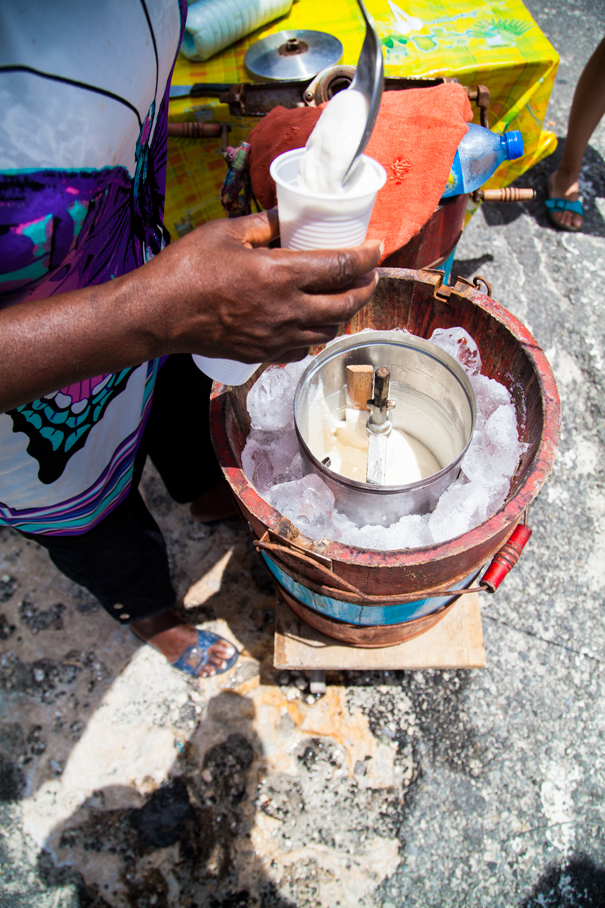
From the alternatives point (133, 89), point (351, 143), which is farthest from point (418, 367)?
point (133, 89)

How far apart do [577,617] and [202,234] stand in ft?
7.49

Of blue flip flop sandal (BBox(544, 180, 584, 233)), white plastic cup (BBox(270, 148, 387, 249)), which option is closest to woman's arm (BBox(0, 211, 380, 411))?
white plastic cup (BBox(270, 148, 387, 249))

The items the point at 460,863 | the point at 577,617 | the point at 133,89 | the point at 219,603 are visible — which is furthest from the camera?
the point at 219,603

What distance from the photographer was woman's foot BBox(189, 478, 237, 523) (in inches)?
102

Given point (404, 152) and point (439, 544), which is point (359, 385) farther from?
point (404, 152)

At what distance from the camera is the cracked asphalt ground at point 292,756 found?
188 centimetres

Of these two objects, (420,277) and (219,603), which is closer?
(420,277)

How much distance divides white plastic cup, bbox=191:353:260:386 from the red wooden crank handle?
2.74 feet

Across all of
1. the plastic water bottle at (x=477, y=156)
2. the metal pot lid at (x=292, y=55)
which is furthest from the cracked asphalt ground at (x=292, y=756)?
the metal pot lid at (x=292, y=55)

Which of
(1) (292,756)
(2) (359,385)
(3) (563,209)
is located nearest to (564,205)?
(3) (563,209)

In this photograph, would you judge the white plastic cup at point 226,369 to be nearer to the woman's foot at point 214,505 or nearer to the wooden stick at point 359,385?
→ the wooden stick at point 359,385

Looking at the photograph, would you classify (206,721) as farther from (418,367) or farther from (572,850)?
(418,367)

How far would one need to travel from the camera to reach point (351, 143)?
2.93 ft

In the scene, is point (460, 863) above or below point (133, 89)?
below
